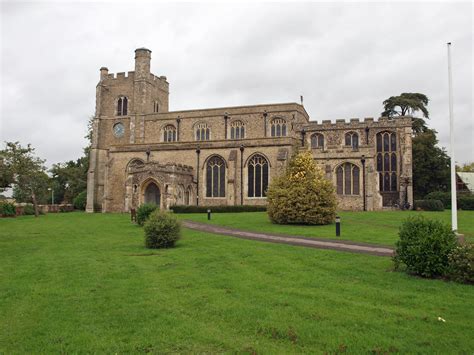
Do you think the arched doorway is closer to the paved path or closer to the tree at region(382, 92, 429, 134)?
the paved path

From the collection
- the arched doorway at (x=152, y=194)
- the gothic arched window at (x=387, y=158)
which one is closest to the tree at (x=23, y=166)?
the arched doorway at (x=152, y=194)

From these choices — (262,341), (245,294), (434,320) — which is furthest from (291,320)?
(434,320)

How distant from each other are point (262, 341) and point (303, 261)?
579 centimetres

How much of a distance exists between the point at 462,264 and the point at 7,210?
129ft

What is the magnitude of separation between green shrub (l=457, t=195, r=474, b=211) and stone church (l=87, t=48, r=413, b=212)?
413cm

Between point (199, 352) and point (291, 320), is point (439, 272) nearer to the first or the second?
point (291, 320)

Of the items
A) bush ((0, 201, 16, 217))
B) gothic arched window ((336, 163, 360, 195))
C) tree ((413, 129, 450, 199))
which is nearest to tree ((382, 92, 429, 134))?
tree ((413, 129, 450, 199))

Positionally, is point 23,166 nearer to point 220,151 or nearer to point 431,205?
point 220,151

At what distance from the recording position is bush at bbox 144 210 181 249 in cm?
1487

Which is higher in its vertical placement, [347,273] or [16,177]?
[16,177]

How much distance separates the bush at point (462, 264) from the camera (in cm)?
882

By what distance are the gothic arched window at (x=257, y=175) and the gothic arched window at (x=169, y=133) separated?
45.0 feet

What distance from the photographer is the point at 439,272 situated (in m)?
9.48

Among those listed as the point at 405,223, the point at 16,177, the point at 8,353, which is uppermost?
the point at 16,177
